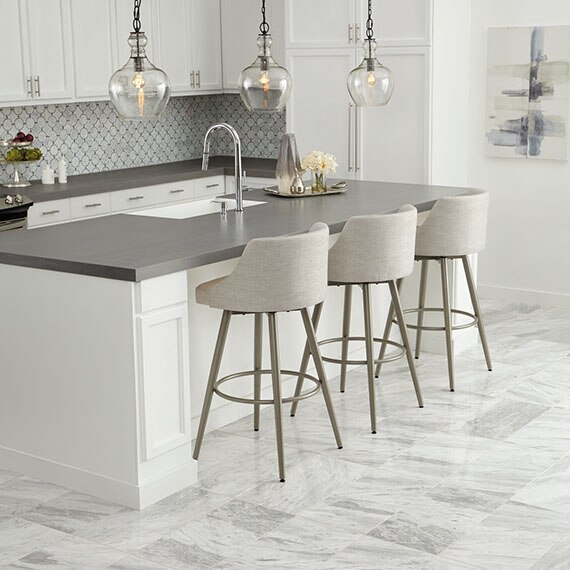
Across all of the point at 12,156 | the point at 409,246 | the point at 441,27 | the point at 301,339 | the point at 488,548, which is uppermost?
the point at 441,27

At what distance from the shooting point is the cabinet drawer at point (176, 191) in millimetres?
6895

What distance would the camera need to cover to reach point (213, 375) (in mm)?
4215

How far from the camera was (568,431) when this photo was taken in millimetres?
4656

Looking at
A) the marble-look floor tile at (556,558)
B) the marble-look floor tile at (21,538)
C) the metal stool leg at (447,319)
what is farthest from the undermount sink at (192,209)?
the marble-look floor tile at (556,558)

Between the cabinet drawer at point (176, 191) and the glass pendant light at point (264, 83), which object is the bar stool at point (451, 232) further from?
the cabinet drawer at point (176, 191)

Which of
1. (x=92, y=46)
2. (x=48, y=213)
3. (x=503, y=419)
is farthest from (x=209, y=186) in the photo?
(x=503, y=419)

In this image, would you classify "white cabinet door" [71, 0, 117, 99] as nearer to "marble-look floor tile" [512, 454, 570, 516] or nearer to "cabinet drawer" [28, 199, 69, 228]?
"cabinet drawer" [28, 199, 69, 228]

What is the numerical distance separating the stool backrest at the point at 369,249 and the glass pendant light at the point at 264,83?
0.67m

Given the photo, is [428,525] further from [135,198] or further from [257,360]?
[135,198]

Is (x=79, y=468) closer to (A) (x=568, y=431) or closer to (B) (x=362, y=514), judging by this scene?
(B) (x=362, y=514)

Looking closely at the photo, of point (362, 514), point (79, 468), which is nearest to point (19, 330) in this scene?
point (79, 468)

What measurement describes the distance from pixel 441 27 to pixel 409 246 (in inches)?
85.0

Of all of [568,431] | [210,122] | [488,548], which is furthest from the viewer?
[210,122]

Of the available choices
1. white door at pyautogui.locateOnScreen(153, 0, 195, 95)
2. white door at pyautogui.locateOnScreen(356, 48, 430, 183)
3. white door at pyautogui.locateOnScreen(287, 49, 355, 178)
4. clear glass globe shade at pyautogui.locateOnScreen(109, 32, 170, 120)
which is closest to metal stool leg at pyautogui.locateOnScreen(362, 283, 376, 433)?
clear glass globe shade at pyautogui.locateOnScreen(109, 32, 170, 120)
